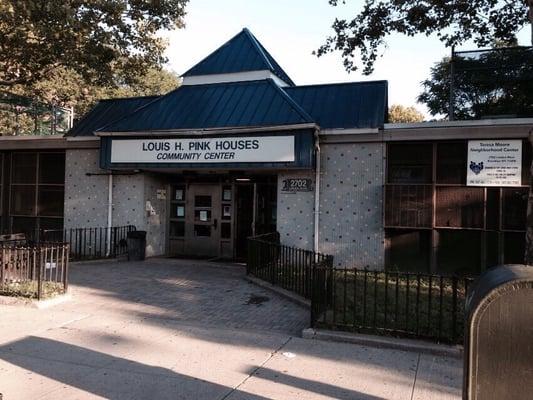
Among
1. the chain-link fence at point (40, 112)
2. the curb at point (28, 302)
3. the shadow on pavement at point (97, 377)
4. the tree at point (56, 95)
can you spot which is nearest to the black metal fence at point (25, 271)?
the curb at point (28, 302)

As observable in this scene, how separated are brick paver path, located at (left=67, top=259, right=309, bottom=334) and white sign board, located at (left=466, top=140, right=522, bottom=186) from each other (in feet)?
19.1

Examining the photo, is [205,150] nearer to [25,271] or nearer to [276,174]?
[276,174]

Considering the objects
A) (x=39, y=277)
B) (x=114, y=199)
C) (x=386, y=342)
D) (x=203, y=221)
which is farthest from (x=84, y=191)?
(x=386, y=342)

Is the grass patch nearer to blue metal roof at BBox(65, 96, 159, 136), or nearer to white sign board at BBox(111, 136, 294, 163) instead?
white sign board at BBox(111, 136, 294, 163)

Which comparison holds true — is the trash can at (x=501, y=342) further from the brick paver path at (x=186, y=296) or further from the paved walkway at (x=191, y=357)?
the brick paver path at (x=186, y=296)

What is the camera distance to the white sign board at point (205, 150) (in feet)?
41.1

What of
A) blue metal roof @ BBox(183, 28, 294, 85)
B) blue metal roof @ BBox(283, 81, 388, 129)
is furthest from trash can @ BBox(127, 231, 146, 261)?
blue metal roof @ BBox(283, 81, 388, 129)

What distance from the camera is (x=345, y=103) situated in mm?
13398

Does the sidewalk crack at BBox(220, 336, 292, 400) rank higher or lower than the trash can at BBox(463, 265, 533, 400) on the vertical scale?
lower

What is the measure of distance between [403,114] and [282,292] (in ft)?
126

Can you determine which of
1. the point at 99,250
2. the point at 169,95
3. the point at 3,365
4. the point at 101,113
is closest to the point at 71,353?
the point at 3,365

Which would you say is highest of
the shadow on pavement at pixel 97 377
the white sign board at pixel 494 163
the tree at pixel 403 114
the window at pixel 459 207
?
the tree at pixel 403 114

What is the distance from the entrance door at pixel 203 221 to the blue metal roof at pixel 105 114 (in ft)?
10.7

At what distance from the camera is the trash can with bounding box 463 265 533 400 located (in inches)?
117
